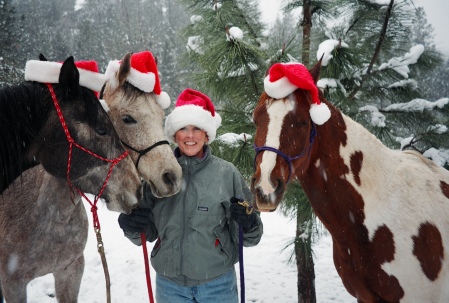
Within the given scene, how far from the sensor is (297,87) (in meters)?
2.12

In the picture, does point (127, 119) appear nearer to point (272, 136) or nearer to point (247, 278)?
point (272, 136)

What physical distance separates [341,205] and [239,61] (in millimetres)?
1889

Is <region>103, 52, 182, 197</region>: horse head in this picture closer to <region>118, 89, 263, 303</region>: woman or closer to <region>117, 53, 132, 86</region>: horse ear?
<region>117, 53, 132, 86</region>: horse ear

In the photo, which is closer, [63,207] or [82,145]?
[82,145]

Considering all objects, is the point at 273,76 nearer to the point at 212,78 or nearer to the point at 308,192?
the point at 308,192

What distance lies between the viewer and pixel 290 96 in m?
2.14

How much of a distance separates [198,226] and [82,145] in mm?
897

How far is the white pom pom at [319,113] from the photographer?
6.81 ft

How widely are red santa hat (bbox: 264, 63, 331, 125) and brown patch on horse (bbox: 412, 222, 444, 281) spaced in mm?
1010

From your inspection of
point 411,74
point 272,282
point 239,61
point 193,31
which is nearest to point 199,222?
point 239,61

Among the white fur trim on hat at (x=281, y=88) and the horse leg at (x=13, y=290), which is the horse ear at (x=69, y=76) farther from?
the horse leg at (x=13, y=290)

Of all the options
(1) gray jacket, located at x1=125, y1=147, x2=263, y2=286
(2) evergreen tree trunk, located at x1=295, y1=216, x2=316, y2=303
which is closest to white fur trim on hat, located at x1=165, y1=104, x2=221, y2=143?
(1) gray jacket, located at x1=125, y1=147, x2=263, y2=286

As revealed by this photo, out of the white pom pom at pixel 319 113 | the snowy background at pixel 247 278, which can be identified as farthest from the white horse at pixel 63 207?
the snowy background at pixel 247 278

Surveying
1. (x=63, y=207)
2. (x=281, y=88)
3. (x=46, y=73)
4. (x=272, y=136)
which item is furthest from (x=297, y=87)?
(x=63, y=207)
